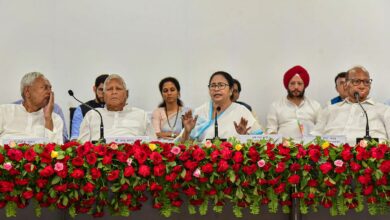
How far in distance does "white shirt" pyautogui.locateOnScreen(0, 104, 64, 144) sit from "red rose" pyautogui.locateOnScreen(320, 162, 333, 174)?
2.05 m

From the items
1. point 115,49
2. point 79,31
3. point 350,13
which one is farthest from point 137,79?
point 350,13

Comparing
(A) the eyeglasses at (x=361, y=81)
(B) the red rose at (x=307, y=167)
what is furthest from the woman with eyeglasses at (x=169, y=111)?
(B) the red rose at (x=307, y=167)

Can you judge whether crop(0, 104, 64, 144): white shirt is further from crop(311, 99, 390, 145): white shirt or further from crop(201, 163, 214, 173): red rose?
crop(311, 99, 390, 145): white shirt

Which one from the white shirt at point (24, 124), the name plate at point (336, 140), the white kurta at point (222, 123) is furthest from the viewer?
the white shirt at point (24, 124)

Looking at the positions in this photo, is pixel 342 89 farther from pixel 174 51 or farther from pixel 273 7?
pixel 174 51

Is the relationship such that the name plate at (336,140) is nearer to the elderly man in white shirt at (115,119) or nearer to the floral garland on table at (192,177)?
the floral garland on table at (192,177)

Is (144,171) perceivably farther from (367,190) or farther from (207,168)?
(367,190)

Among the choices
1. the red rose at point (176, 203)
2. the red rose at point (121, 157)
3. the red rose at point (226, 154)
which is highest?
the red rose at point (226, 154)

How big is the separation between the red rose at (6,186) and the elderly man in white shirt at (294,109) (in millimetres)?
3189

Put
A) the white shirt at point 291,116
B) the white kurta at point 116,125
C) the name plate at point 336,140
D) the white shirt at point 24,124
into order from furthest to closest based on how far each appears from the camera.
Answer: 1. the white shirt at point 291,116
2. the white kurta at point 116,125
3. the white shirt at point 24,124
4. the name plate at point 336,140

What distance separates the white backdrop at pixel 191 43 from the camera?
5887 mm

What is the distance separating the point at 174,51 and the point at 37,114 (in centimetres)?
207

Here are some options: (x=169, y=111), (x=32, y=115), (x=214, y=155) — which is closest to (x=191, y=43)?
(x=169, y=111)

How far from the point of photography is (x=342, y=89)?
566cm
